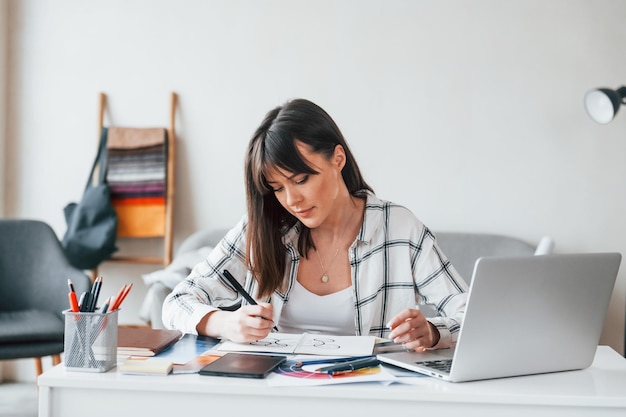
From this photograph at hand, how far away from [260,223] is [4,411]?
75.0 inches

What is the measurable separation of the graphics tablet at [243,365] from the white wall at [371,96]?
2.21 meters

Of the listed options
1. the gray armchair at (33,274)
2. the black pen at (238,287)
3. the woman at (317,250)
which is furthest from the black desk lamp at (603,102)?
the gray armchair at (33,274)

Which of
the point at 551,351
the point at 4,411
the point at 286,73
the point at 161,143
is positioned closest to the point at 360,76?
the point at 286,73

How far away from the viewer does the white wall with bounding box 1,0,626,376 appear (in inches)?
135

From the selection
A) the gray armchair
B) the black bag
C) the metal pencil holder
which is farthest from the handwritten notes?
the black bag

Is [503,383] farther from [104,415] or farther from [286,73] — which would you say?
[286,73]

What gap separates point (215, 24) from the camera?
359 cm

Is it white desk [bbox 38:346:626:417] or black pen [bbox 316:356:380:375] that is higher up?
black pen [bbox 316:356:380:375]

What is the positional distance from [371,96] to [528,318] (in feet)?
7.70

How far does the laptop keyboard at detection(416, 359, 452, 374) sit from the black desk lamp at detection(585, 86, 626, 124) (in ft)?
6.67

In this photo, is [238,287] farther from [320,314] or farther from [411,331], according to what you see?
[411,331]

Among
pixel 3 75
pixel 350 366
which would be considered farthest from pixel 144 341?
pixel 3 75

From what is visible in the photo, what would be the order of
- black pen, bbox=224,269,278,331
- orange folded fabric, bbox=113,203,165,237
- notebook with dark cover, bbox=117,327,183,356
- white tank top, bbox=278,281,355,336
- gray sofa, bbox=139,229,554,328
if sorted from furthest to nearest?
orange folded fabric, bbox=113,203,165,237 < gray sofa, bbox=139,229,554,328 < white tank top, bbox=278,281,355,336 < black pen, bbox=224,269,278,331 < notebook with dark cover, bbox=117,327,183,356

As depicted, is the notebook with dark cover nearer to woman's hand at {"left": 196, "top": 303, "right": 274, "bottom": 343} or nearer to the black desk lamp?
woman's hand at {"left": 196, "top": 303, "right": 274, "bottom": 343}
